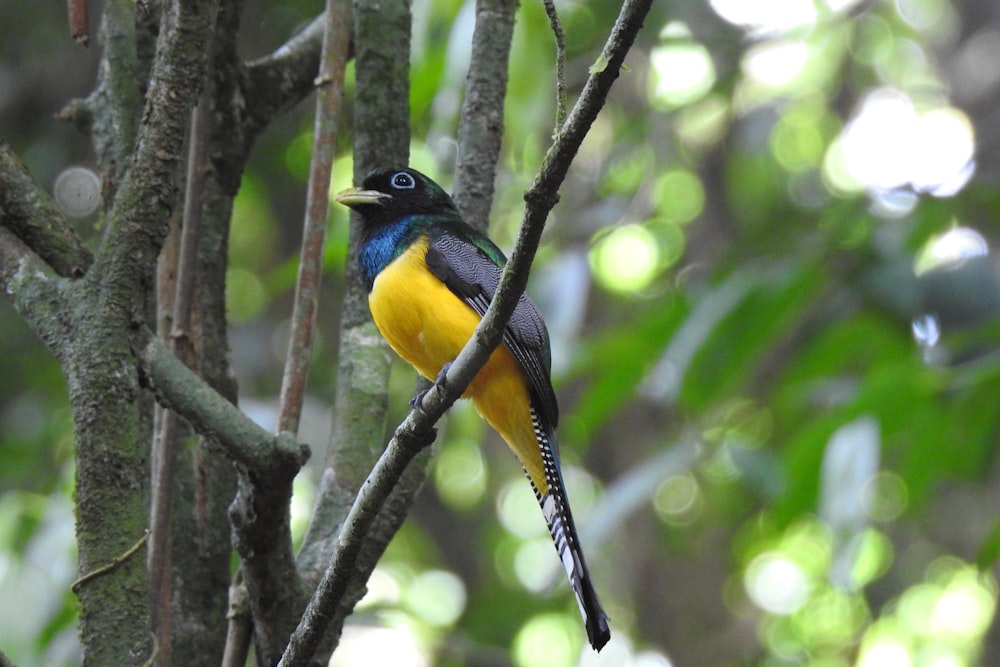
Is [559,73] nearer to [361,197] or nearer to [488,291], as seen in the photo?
[488,291]

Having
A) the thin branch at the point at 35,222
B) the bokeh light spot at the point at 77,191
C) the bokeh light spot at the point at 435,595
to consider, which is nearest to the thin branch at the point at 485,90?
the thin branch at the point at 35,222

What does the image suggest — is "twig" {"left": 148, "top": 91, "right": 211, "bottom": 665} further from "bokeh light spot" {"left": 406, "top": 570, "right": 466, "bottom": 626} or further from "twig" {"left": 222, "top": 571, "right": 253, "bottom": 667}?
"bokeh light spot" {"left": 406, "top": 570, "right": 466, "bottom": 626}

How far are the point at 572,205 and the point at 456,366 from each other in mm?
7490

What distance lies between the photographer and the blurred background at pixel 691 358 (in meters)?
6.05

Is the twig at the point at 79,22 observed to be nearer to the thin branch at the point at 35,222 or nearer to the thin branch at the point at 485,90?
the thin branch at the point at 35,222

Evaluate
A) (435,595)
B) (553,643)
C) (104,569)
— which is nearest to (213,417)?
(104,569)

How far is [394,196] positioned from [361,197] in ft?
0.42

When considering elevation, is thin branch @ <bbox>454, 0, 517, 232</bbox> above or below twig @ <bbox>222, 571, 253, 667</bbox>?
above

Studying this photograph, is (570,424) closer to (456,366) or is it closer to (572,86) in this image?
(572,86)

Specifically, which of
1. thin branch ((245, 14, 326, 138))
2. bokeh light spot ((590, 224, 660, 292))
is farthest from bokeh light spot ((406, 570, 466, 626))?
thin branch ((245, 14, 326, 138))

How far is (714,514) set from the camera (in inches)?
466

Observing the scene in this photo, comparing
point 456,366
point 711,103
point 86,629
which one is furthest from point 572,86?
point 86,629

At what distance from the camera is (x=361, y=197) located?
14.5ft

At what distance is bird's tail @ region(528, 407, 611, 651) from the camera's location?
3367 mm
